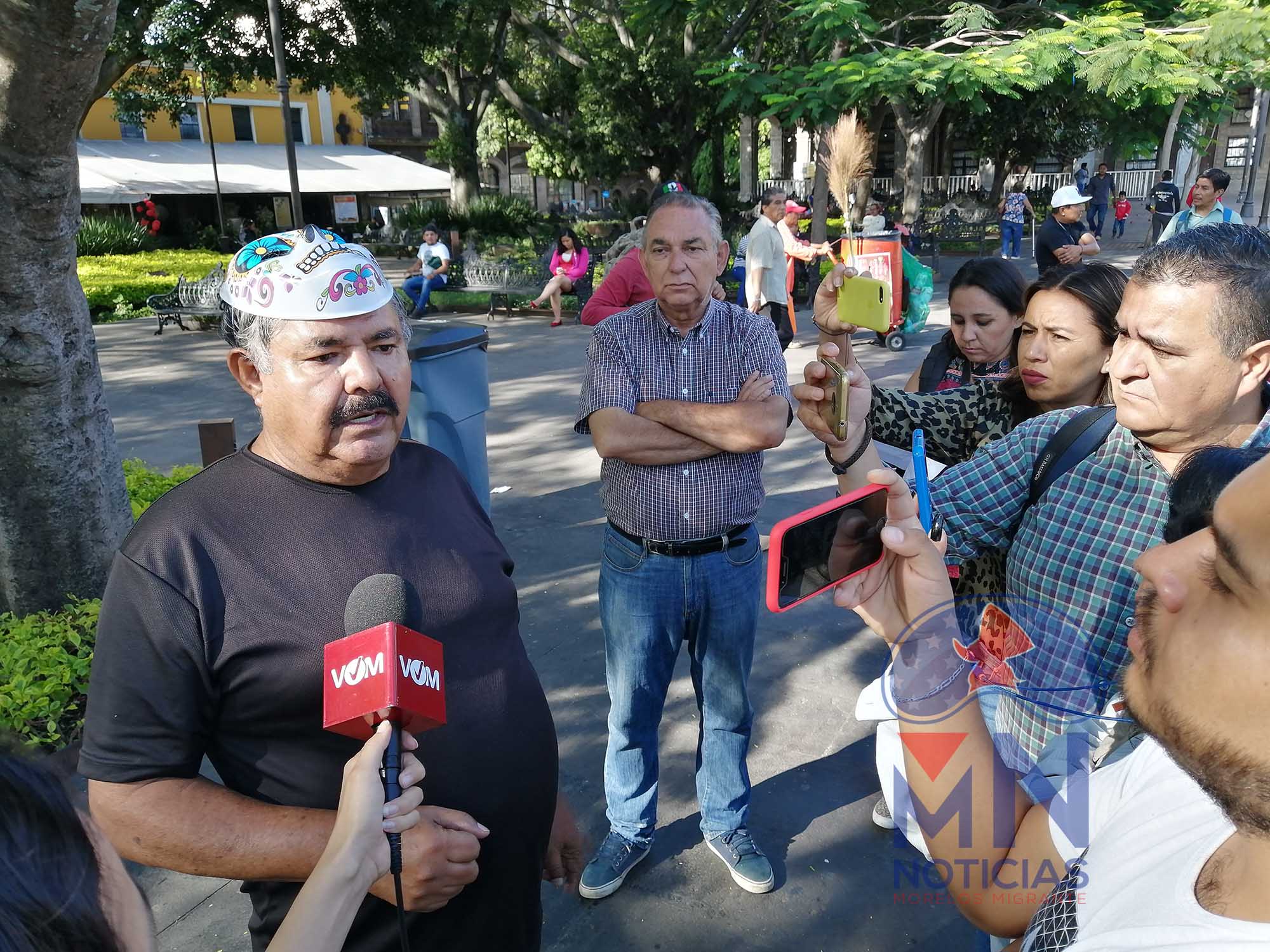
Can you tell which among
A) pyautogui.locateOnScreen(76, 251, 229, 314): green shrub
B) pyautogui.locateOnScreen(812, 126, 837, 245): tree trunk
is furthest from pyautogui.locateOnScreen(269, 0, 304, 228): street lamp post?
pyautogui.locateOnScreen(812, 126, 837, 245): tree trunk

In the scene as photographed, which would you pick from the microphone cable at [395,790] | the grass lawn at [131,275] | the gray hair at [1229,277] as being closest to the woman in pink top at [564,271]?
the grass lawn at [131,275]

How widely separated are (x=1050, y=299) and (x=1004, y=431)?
43 cm

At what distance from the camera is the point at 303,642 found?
5.54ft

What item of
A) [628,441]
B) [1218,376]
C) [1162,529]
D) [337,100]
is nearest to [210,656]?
[628,441]

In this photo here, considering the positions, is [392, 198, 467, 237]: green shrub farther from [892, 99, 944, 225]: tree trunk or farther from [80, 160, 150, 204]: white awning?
[892, 99, 944, 225]: tree trunk

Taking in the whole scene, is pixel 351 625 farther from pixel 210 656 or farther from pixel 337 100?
pixel 337 100

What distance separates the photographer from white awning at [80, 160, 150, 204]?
80.4 ft

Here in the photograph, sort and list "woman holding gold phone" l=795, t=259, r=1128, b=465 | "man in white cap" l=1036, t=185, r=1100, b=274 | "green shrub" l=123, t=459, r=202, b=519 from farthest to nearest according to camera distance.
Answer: "man in white cap" l=1036, t=185, r=1100, b=274 < "green shrub" l=123, t=459, r=202, b=519 < "woman holding gold phone" l=795, t=259, r=1128, b=465

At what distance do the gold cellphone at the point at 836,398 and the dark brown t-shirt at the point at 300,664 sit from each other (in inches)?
35.1

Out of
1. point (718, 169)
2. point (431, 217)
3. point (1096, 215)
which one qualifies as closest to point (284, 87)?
point (431, 217)

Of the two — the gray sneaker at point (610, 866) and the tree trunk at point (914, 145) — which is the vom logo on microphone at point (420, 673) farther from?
the tree trunk at point (914, 145)

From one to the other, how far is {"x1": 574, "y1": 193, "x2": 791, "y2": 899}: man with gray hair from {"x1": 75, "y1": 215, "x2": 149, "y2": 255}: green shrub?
76.7ft

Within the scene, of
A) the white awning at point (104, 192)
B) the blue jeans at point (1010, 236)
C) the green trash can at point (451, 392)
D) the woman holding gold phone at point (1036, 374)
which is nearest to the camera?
the woman holding gold phone at point (1036, 374)

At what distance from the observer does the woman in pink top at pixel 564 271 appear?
1395 cm
